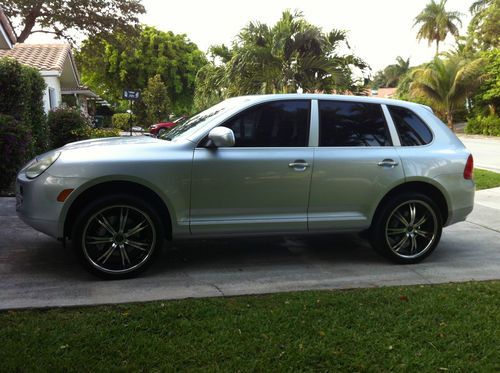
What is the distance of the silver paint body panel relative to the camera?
4465mm

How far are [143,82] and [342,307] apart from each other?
4490cm

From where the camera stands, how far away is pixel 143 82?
46.4m

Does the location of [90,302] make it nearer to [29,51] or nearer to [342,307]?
[342,307]

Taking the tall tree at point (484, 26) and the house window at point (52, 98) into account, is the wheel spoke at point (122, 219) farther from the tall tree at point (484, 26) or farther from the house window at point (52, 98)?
the tall tree at point (484, 26)

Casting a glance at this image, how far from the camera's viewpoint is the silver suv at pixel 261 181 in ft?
14.8

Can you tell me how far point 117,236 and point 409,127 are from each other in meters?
3.25

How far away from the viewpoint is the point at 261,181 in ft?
15.8

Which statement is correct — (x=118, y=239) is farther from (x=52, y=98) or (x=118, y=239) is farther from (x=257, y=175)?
(x=52, y=98)

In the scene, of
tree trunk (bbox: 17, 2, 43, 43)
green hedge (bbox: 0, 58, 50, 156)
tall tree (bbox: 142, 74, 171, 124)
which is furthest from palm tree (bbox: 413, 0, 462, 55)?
green hedge (bbox: 0, 58, 50, 156)

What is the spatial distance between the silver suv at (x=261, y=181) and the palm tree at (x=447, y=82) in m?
30.0

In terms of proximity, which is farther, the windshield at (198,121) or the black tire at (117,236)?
the windshield at (198,121)

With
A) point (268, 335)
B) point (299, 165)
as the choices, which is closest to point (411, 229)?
point (299, 165)

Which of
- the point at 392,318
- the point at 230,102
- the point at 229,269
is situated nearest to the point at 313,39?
the point at 230,102

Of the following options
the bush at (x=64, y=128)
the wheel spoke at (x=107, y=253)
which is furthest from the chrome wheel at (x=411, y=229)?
the bush at (x=64, y=128)
